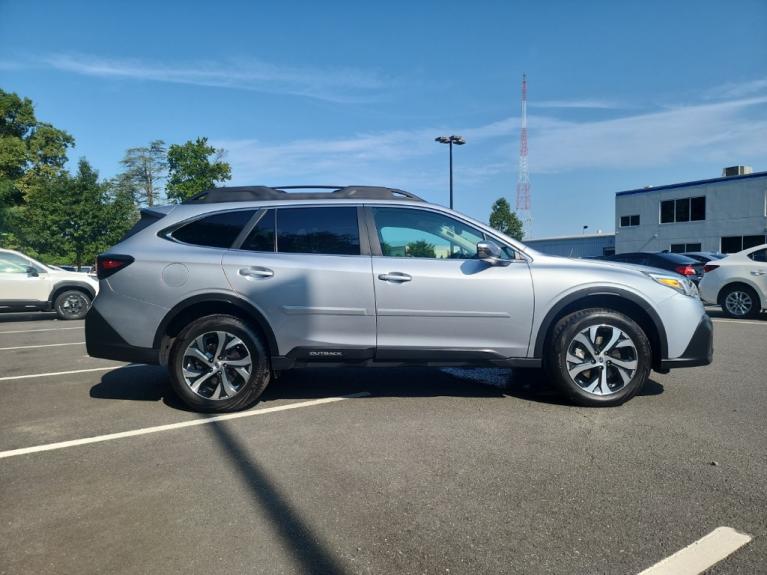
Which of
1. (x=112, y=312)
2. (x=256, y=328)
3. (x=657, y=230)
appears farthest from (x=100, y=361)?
(x=657, y=230)

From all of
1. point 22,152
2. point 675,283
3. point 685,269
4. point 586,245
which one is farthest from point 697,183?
point 22,152

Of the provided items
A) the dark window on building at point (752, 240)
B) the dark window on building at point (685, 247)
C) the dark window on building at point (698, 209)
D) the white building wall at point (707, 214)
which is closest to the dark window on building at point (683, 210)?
the dark window on building at point (698, 209)

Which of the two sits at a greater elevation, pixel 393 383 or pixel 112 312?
pixel 112 312

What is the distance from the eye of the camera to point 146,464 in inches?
134

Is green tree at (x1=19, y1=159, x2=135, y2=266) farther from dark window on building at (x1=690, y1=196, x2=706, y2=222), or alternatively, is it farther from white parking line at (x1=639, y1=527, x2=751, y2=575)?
dark window on building at (x1=690, y1=196, x2=706, y2=222)

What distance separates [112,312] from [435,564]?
3.50 meters

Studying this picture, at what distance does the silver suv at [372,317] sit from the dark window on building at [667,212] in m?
33.9

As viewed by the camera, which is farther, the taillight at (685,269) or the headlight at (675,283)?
the taillight at (685,269)

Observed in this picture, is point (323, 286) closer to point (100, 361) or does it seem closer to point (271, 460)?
point (271, 460)

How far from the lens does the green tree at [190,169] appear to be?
126ft

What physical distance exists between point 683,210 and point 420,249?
1360 inches

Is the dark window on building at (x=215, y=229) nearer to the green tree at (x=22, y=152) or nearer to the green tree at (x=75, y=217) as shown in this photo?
the green tree at (x=75, y=217)

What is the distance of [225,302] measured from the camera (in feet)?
14.7

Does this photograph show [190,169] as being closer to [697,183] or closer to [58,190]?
[58,190]
